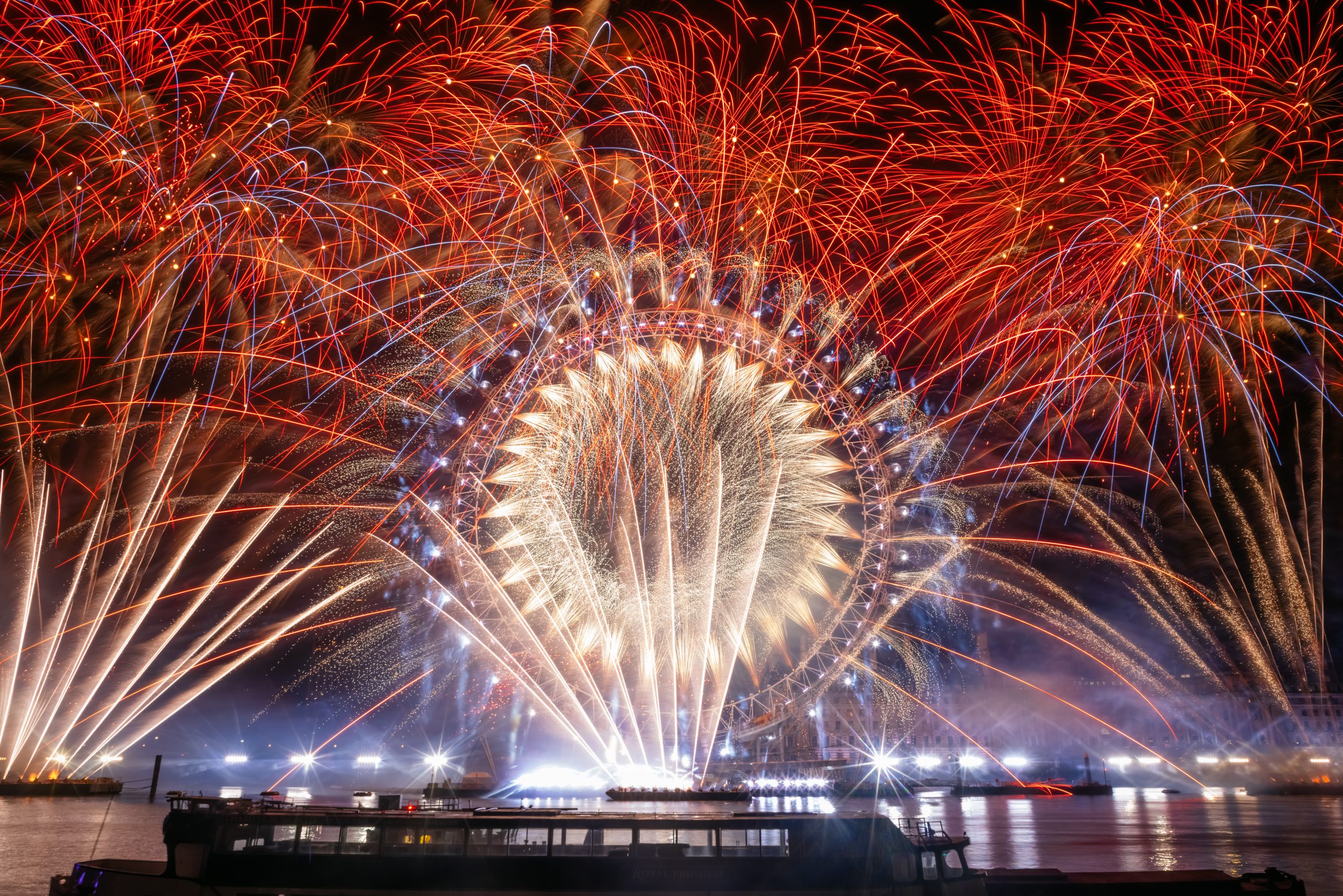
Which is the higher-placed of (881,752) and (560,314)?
(560,314)

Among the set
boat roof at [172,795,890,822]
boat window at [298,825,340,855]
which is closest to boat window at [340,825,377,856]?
boat window at [298,825,340,855]

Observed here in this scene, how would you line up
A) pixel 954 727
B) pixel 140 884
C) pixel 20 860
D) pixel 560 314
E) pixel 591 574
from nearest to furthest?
1. pixel 140 884
2. pixel 20 860
3. pixel 560 314
4. pixel 591 574
5. pixel 954 727

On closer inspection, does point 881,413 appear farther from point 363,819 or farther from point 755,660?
point 363,819

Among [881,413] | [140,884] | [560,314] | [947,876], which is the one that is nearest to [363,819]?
[140,884]

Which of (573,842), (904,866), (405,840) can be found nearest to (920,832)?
(904,866)

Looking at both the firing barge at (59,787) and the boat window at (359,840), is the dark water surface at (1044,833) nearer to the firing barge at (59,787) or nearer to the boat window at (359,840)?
the firing barge at (59,787)

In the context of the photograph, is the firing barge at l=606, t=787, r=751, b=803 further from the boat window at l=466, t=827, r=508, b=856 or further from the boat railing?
the boat window at l=466, t=827, r=508, b=856

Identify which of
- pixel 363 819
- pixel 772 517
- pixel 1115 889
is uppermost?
pixel 772 517
